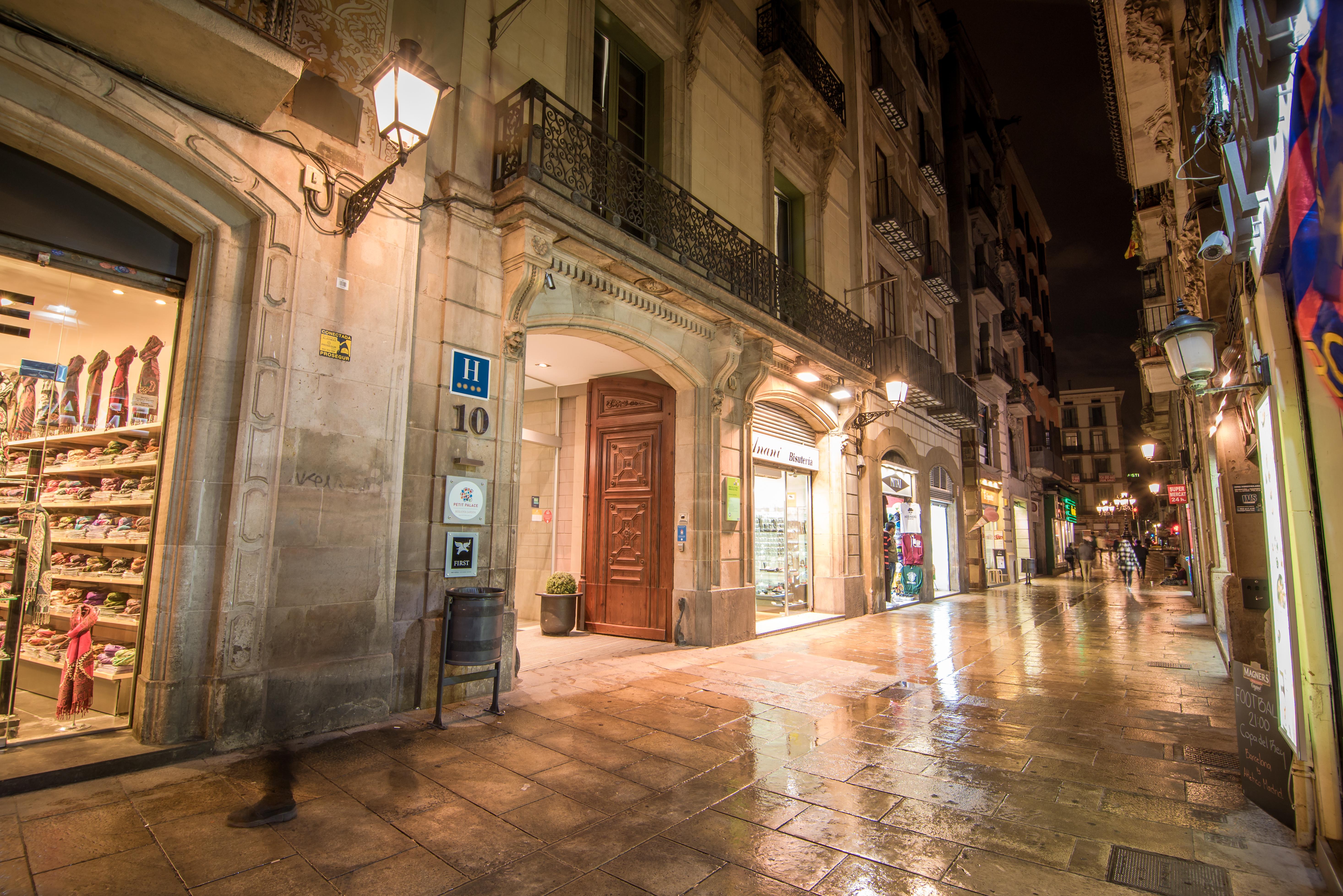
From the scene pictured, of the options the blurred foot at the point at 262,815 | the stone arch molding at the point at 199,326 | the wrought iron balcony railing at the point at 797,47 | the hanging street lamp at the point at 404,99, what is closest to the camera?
the blurred foot at the point at 262,815

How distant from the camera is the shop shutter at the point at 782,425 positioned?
11.7m

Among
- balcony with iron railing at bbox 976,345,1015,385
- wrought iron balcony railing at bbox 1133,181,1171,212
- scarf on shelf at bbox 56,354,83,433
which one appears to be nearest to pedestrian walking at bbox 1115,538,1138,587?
balcony with iron railing at bbox 976,345,1015,385

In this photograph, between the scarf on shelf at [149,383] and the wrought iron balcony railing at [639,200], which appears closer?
the scarf on shelf at [149,383]

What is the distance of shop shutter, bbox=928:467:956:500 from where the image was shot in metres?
18.0

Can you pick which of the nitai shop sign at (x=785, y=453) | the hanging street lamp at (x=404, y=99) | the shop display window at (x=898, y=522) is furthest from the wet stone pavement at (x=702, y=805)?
the shop display window at (x=898, y=522)

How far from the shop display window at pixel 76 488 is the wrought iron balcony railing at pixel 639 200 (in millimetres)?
3672

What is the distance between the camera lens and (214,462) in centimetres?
483

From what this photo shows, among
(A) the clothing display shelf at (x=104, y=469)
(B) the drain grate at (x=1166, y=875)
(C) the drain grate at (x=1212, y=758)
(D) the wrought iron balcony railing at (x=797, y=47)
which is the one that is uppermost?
(D) the wrought iron balcony railing at (x=797, y=47)

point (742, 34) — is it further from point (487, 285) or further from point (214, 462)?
point (214, 462)

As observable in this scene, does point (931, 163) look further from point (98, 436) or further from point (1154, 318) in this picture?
point (98, 436)

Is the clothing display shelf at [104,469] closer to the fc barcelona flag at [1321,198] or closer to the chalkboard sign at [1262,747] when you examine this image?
the fc barcelona flag at [1321,198]

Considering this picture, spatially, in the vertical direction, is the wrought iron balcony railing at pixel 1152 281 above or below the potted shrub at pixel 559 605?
above

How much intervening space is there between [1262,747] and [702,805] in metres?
3.36

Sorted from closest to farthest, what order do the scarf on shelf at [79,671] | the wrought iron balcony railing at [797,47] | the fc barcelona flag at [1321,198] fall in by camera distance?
the fc barcelona flag at [1321,198] < the scarf on shelf at [79,671] < the wrought iron balcony railing at [797,47]
